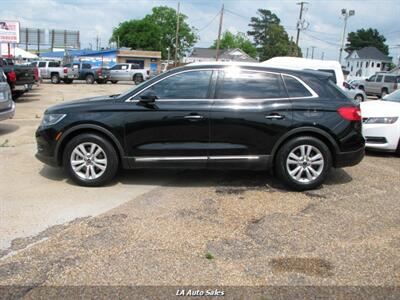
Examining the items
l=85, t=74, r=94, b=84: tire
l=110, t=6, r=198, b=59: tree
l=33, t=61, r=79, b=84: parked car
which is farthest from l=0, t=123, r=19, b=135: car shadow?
l=110, t=6, r=198, b=59: tree

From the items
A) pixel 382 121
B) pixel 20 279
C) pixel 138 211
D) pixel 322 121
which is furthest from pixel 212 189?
pixel 382 121

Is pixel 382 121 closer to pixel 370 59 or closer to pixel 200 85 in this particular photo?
pixel 200 85

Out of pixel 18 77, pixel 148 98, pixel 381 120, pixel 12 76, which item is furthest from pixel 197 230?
pixel 18 77

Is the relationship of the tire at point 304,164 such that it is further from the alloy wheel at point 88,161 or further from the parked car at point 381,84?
the parked car at point 381,84

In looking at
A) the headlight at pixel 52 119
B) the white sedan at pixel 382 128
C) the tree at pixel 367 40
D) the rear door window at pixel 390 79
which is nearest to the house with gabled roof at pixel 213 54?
the tree at pixel 367 40

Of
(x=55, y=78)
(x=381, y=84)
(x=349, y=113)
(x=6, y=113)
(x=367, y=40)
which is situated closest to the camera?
(x=349, y=113)

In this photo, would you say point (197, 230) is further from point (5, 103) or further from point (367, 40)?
point (367, 40)

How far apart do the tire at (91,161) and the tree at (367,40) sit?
406ft

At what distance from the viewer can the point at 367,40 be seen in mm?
117812

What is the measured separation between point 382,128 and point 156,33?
95.5 m

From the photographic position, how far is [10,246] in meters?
3.94

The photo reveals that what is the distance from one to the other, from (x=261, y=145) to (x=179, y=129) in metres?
1.10

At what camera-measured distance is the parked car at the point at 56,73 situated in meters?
33.5

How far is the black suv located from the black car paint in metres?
0.01
